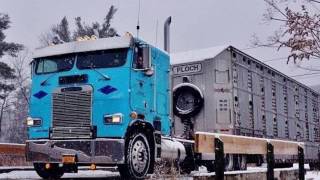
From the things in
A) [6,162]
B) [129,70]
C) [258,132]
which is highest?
[129,70]

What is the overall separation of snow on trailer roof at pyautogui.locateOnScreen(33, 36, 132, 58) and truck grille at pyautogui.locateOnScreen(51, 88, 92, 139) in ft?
3.22

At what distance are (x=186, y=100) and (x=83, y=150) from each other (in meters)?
5.19

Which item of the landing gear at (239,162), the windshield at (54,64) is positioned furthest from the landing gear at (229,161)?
the windshield at (54,64)

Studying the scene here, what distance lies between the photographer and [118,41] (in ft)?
30.6

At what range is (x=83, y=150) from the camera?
8.80 meters

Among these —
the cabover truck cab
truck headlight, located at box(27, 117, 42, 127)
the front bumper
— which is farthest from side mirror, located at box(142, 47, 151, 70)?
truck headlight, located at box(27, 117, 42, 127)

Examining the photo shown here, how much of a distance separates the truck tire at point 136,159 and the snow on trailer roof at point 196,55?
4682 mm

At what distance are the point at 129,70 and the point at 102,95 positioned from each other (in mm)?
728

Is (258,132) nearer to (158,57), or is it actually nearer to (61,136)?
(158,57)

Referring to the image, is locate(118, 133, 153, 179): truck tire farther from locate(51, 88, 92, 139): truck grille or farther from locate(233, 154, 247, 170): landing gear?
locate(233, 154, 247, 170): landing gear

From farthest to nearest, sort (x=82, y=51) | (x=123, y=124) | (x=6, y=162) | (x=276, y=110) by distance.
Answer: (x=276, y=110) < (x=6, y=162) < (x=82, y=51) < (x=123, y=124)

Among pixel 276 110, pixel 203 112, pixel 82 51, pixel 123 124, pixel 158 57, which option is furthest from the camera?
pixel 276 110

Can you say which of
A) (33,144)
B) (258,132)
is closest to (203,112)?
(258,132)

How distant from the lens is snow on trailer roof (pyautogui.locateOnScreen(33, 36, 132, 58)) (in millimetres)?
9297
